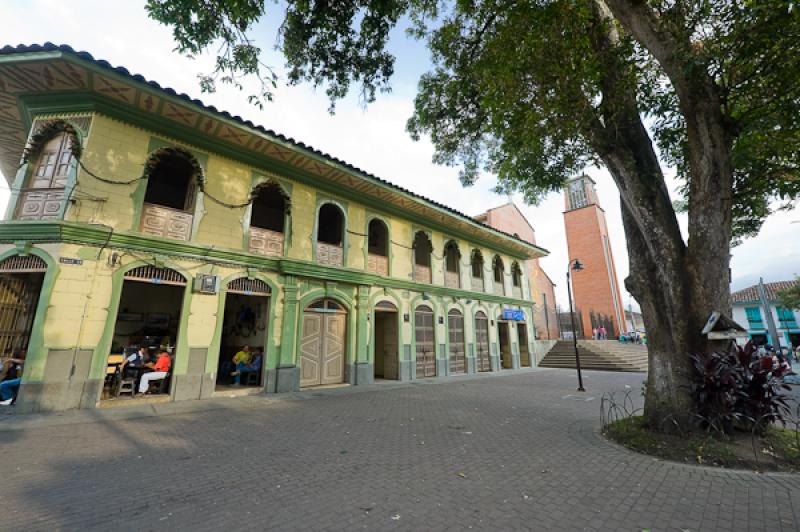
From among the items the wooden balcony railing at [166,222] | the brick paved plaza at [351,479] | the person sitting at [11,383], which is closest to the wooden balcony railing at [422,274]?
the brick paved plaza at [351,479]

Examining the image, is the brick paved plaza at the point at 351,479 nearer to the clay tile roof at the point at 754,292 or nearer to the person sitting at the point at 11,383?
the person sitting at the point at 11,383

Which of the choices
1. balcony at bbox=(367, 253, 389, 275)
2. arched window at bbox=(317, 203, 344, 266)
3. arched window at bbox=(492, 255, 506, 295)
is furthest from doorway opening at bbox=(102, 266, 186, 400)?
arched window at bbox=(492, 255, 506, 295)

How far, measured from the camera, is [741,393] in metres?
4.91

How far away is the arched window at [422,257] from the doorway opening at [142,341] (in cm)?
874

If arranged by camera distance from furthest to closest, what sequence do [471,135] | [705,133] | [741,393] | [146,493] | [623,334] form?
[623,334], [471,135], [705,133], [741,393], [146,493]

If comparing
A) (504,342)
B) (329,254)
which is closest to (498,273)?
(504,342)

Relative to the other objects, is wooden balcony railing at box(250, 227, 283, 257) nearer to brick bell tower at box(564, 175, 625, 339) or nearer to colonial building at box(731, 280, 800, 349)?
brick bell tower at box(564, 175, 625, 339)

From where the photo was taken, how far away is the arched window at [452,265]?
15.6m

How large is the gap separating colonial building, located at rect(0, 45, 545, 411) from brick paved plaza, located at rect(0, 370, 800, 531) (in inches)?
81.1

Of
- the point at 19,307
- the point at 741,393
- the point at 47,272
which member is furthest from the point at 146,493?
the point at 19,307

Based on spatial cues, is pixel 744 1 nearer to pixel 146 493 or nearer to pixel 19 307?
pixel 146 493

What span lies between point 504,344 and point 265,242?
1465 cm

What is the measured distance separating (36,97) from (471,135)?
11.2m

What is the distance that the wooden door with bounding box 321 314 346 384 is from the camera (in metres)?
10.9
